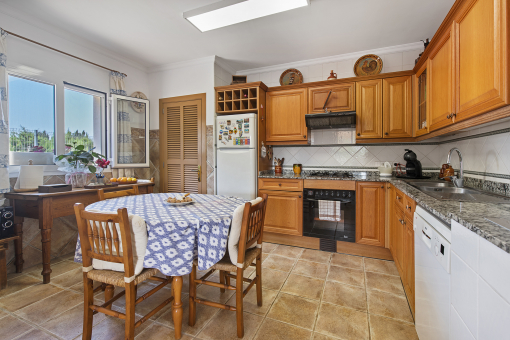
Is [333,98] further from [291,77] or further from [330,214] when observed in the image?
[330,214]

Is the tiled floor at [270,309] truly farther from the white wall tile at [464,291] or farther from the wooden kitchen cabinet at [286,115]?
the wooden kitchen cabinet at [286,115]

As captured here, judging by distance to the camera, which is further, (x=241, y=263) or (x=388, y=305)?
(x=388, y=305)

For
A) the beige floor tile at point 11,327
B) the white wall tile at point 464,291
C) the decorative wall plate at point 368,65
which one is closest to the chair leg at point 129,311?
the beige floor tile at point 11,327

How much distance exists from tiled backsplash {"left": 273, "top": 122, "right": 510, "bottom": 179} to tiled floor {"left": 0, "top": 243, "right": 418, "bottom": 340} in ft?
4.17

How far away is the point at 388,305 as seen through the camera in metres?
1.87

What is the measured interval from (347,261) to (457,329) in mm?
1897

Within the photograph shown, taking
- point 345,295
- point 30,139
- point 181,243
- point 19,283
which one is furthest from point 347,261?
point 30,139

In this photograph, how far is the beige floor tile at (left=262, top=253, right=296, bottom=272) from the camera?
2.55 m

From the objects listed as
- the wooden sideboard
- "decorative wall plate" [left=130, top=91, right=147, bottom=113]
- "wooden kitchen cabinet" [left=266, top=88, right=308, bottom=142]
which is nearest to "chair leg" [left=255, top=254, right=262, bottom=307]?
the wooden sideboard

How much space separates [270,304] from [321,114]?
2.25m

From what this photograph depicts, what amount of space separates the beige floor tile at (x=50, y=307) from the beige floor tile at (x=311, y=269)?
1917 mm

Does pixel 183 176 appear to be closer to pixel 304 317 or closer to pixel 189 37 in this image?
pixel 189 37

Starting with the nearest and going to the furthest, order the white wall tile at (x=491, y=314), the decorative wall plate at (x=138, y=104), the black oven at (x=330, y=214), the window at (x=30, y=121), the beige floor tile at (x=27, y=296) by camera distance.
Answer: the white wall tile at (x=491, y=314), the beige floor tile at (x=27, y=296), the window at (x=30, y=121), the black oven at (x=330, y=214), the decorative wall plate at (x=138, y=104)

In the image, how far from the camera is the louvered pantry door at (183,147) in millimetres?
3742
